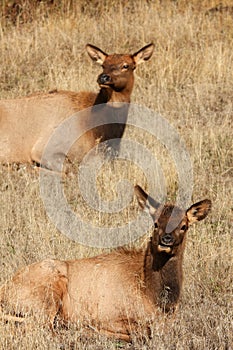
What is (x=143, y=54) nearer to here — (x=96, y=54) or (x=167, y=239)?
(x=96, y=54)

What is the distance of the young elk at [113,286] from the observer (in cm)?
Result: 743

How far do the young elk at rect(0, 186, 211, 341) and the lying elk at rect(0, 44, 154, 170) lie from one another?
4719 mm

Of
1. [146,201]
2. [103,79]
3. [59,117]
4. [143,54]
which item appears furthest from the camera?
[143,54]

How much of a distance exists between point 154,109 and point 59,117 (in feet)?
6.25

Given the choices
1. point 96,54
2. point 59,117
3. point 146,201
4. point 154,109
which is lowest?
point 146,201

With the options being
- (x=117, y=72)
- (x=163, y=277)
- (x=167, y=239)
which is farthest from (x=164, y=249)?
(x=117, y=72)

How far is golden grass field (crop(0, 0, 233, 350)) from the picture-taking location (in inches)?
288

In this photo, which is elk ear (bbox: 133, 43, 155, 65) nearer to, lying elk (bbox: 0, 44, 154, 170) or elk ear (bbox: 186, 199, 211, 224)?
lying elk (bbox: 0, 44, 154, 170)

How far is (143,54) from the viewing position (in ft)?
42.1

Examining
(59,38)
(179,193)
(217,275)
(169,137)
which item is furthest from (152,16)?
(217,275)

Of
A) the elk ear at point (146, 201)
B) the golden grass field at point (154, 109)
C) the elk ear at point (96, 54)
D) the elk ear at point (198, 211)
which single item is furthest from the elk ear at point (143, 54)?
the elk ear at point (198, 211)

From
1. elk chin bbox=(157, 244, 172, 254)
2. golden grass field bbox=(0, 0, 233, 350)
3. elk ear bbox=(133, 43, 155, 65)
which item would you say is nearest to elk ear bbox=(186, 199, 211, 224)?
elk chin bbox=(157, 244, 172, 254)

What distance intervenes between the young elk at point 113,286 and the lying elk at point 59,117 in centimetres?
472

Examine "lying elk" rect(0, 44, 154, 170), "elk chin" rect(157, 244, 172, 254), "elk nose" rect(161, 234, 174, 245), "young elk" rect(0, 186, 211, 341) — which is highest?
"lying elk" rect(0, 44, 154, 170)
